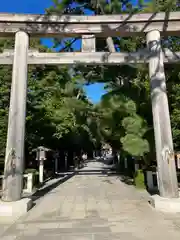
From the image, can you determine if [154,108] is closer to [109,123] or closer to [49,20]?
[109,123]

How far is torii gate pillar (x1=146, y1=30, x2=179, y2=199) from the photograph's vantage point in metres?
5.11

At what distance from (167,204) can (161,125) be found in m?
1.93

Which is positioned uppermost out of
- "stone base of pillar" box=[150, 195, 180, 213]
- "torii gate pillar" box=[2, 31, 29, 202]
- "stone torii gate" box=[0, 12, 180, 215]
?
"stone torii gate" box=[0, 12, 180, 215]

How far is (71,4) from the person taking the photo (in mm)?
9852

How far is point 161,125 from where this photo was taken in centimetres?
535

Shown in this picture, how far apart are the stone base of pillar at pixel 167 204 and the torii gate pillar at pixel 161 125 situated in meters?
0.11

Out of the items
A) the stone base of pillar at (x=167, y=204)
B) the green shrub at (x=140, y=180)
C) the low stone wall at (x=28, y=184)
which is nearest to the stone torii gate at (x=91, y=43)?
the stone base of pillar at (x=167, y=204)

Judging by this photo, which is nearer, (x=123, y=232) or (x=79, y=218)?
(x=123, y=232)

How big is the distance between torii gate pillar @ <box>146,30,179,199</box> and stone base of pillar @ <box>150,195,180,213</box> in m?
0.11

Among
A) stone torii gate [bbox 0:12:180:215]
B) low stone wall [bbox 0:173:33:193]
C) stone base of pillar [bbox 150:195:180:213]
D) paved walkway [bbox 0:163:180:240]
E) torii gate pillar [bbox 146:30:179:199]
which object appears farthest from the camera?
low stone wall [bbox 0:173:33:193]

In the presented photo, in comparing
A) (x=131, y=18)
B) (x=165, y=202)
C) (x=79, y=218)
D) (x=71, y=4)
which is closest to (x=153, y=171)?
(x=165, y=202)

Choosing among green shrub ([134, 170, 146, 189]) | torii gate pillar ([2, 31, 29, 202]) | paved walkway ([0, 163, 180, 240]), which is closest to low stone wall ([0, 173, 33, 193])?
paved walkway ([0, 163, 180, 240])

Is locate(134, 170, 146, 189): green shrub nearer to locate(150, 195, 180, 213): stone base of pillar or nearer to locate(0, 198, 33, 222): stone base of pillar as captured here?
locate(150, 195, 180, 213): stone base of pillar

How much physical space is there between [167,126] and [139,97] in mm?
3115
